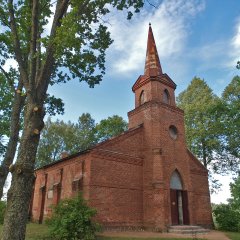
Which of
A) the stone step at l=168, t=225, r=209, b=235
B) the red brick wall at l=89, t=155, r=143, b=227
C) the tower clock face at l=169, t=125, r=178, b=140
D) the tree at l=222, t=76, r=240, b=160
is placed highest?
the tree at l=222, t=76, r=240, b=160

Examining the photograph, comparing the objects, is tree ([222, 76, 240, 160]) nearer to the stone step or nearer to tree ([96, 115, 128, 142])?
the stone step

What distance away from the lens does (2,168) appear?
35.6ft

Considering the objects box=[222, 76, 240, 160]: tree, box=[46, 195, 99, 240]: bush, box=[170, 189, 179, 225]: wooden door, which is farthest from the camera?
box=[222, 76, 240, 160]: tree

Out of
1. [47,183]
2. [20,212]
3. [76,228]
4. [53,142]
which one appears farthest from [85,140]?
[20,212]

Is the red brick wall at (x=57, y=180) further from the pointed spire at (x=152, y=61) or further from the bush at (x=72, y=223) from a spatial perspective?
the pointed spire at (x=152, y=61)

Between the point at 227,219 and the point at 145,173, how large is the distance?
778 cm

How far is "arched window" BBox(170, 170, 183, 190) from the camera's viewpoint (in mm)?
19250

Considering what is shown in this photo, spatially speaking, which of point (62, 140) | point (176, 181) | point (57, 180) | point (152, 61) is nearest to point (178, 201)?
point (176, 181)

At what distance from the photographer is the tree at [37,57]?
24.1ft

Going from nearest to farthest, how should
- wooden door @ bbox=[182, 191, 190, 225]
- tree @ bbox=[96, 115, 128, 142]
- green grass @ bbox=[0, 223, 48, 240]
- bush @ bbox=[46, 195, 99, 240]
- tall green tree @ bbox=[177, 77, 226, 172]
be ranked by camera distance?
1. bush @ bbox=[46, 195, 99, 240]
2. green grass @ bbox=[0, 223, 48, 240]
3. wooden door @ bbox=[182, 191, 190, 225]
4. tall green tree @ bbox=[177, 77, 226, 172]
5. tree @ bbox=[96, 115, 128, 142]

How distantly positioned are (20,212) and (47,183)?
17326mm

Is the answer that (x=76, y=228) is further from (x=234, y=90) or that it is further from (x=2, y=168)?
(x=234, y=90)

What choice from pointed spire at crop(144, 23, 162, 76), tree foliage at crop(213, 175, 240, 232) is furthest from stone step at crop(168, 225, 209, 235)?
pointed spire at crop(144, 23, 162, 76)

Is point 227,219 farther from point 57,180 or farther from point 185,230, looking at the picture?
point 57,180
